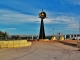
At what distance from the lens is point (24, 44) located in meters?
20.2

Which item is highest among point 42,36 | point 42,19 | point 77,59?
point 42,19

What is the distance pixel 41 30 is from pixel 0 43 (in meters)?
16.7

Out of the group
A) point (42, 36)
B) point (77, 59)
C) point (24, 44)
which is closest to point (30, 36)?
point (42, 36)

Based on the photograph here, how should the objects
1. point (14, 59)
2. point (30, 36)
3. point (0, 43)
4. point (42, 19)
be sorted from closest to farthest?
point (14, 59) → point (0, 43) → point (42, 19) → point (30, 36)

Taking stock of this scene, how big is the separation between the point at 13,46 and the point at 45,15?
1638 cm

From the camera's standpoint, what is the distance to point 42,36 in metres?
34.4

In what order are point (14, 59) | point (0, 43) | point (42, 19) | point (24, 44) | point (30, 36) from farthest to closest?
point (30, 36), point (42, 19), point (24, 44), point (0, 43), point (14, 59)

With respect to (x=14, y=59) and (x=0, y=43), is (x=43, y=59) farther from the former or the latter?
(x=0, y=43)

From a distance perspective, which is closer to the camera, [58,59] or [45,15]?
[58,59]

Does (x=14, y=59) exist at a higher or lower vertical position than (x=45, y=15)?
lower

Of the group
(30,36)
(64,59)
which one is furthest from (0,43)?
(30,36)

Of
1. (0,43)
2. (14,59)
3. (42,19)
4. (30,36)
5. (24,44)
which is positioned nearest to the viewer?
(14,59)

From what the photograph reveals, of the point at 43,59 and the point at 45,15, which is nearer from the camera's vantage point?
the point at 43,59

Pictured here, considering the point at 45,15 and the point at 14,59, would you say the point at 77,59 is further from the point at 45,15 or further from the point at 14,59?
the point at 45,15
